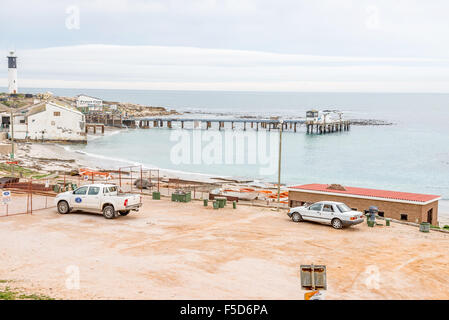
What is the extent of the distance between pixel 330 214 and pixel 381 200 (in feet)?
22.8

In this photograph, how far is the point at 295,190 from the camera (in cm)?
3083

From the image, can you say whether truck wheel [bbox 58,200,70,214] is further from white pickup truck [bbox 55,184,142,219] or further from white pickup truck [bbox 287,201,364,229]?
white pickup truck [bbox 287,201,364,229]

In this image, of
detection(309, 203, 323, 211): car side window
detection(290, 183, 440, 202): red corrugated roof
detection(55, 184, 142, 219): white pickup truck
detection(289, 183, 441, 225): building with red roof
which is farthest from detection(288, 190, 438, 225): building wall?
detection(55, 184, 142, 219): white pickup truck

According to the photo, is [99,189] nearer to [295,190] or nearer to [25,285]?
[25,285]

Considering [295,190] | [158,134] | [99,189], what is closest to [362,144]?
[158,134]

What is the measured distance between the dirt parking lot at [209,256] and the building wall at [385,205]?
3.39 metres

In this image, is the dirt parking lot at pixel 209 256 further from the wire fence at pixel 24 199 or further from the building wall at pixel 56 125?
the building wall at pixel 56 125

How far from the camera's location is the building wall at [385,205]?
27625 millimetres

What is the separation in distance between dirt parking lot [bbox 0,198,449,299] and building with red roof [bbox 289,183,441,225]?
3.42 m

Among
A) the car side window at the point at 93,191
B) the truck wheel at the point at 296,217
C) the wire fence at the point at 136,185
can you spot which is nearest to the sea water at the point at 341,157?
the wire fence at the point at 136,185

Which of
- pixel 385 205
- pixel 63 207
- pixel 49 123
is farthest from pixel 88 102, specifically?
pixel 385 205

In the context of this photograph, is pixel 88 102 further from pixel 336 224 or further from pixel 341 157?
pixel 336 224

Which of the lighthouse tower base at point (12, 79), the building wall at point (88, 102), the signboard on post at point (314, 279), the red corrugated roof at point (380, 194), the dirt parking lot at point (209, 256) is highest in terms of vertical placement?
the lighthouse tower base at point (12, 79)
